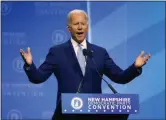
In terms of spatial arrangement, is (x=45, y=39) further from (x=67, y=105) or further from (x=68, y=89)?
(x=67, y=105)

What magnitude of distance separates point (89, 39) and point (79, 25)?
175cm

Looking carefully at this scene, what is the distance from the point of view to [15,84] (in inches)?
148

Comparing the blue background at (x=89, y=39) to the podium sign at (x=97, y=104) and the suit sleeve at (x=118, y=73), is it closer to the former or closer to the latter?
the suit sleeve at (x=118, y=73)

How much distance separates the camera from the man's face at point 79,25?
6.42 feet

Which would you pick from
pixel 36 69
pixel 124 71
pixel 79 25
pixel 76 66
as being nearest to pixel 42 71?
pixel 36 69

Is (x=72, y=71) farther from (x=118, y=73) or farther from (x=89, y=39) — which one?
(x=89, y=39)

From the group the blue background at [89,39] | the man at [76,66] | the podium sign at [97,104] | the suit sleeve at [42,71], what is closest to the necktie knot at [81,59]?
the man at [76,66]

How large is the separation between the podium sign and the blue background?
205 cm

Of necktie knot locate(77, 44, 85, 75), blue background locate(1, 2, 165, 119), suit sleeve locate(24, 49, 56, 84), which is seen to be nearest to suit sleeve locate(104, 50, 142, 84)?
necktie knot locate(77, 44, 85, 75)

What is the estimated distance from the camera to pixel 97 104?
164cm

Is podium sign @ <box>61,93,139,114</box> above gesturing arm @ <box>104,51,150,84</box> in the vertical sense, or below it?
below

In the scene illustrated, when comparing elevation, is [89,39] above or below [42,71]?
above

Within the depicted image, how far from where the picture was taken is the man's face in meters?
1.96

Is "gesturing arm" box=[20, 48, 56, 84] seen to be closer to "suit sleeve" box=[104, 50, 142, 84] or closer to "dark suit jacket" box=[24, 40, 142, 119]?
"dark suit jacket" box=[24, 40, 142, 119]
